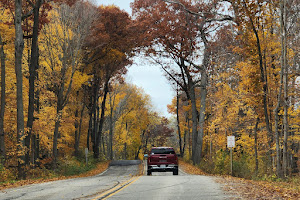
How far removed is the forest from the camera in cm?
1975

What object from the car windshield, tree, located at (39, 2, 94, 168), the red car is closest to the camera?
the red car

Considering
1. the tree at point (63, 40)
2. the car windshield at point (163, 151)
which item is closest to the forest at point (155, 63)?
the tree at point (63, 40)

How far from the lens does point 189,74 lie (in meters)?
34.9

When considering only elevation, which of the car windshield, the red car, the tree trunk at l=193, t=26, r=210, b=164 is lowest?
the red car

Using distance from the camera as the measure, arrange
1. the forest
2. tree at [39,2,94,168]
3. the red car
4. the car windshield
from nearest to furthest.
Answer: the forest, the red car, the car windshield, tree at [39,2,94,168]

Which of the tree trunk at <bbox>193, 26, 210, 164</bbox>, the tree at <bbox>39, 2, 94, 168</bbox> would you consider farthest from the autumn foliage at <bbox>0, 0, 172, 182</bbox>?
the tree trunk at <bbox>193, 26, 210, 164</bbox>

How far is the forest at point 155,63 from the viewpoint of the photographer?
19.8 m

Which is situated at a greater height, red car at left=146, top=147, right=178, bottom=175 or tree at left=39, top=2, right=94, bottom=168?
tree at left=39, top=2, right=94, bottom=168

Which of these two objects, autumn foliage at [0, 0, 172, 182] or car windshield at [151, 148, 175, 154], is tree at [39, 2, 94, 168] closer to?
autumn foliage at [0, 0, 172, 182]

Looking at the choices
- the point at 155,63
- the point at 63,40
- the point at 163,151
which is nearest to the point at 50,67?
the point at 63,40

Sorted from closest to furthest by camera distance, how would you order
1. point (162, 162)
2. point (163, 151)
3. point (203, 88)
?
point (162, 162) → point (163, 151) → point (203, 88)

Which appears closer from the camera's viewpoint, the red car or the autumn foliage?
the autumn foliage

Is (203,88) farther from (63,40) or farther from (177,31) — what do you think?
(63,40)

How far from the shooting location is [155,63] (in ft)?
122
